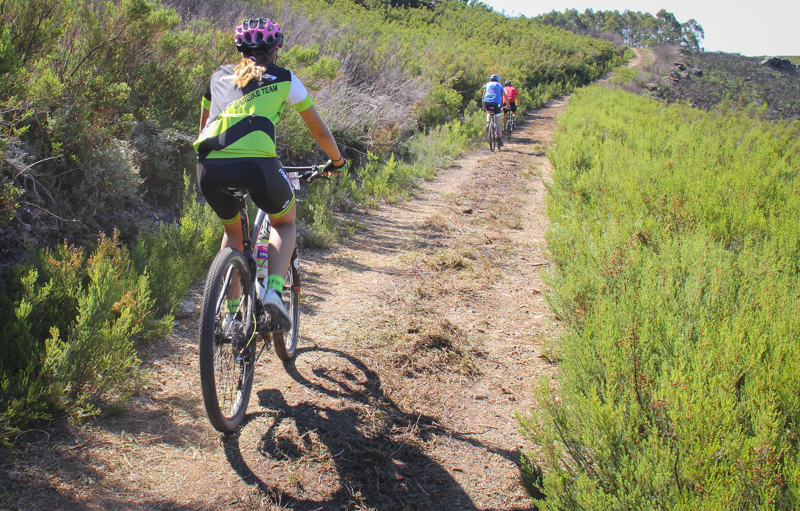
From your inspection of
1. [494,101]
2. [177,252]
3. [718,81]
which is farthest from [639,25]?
[177,252]

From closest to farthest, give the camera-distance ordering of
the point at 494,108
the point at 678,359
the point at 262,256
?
the point at 678,359 < the point at 262,256 < the point at 494,108

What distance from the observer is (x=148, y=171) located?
535 cm

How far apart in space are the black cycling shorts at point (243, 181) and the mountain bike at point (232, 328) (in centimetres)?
7

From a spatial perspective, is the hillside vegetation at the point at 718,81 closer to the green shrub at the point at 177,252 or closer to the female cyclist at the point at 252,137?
the green shrub at the point at 177,252

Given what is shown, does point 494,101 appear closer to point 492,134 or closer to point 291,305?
point 492,134

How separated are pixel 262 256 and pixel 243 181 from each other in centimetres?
52

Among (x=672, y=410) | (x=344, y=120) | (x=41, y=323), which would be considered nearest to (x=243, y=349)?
(x=41, y=323)

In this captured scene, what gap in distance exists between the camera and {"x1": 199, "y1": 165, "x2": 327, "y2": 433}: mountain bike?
235cm

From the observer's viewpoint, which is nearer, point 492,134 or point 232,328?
point 232,328

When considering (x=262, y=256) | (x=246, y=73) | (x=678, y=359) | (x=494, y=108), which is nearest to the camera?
(x=678, y=359)

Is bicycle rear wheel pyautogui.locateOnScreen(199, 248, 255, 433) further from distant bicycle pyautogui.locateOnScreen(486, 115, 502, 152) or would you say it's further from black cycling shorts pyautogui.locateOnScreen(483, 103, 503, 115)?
black cycling shorts pyautogui.locateOnScreen(483, 103, 503, 115)

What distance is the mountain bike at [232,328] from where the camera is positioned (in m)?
2.35

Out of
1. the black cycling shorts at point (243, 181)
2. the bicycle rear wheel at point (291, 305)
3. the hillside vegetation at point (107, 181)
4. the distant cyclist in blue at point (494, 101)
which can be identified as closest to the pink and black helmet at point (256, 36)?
the black cycling shorts at point (243, 181)

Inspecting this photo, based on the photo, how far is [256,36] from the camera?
2.73 m
